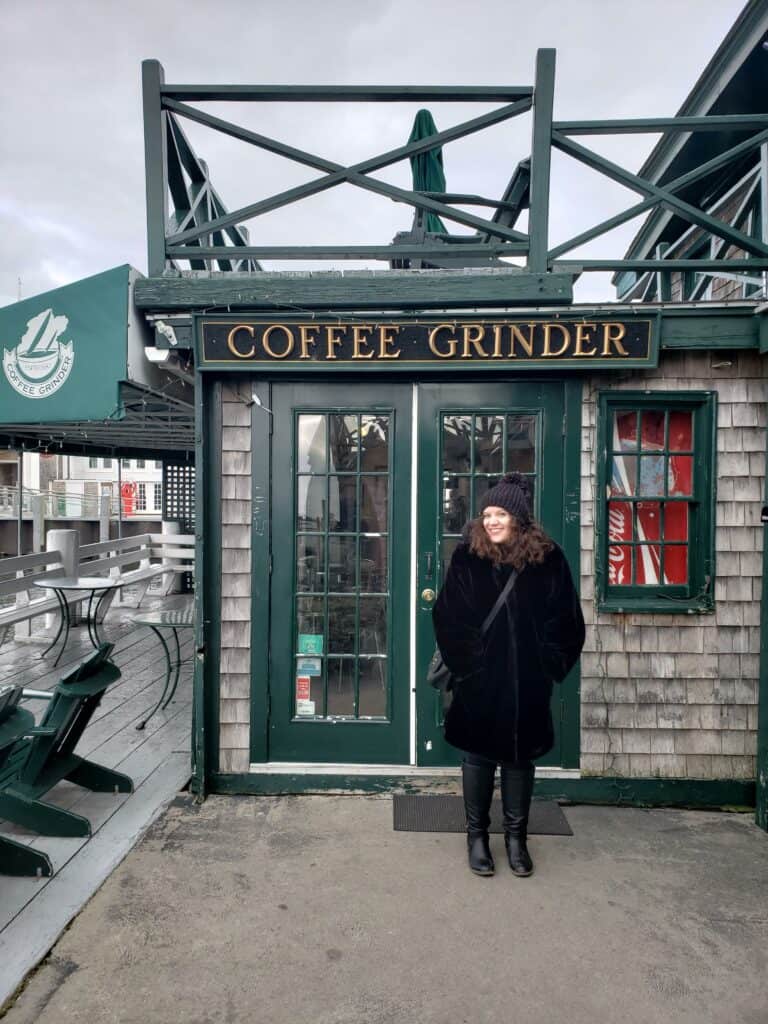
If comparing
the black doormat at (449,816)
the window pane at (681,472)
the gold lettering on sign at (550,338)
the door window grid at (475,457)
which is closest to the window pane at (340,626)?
the door window grid at (475,457)

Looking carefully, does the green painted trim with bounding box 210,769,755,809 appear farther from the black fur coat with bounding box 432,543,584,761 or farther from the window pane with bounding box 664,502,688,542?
the window pane with bounding box 664,502,688,542

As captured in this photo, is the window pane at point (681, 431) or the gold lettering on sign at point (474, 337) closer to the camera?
the gold lettering on sign at point (474, 337)

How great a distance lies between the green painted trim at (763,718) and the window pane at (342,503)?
7.67 ft

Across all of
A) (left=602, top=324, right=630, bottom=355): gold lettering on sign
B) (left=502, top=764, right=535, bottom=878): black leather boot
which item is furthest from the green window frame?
(left=502, top=764, right=535, bottom=878): black leather boot

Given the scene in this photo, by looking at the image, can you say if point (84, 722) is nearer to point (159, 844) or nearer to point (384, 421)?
point (159, 844)

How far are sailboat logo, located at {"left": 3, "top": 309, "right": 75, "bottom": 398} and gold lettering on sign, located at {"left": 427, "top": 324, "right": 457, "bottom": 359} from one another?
2.00m

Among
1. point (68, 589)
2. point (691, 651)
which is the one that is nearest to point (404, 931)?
point (691, 651)

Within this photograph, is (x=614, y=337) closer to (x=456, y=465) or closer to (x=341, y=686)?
(x=456, y=465)

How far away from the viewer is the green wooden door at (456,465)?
3.53 metres

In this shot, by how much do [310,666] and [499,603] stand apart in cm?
142

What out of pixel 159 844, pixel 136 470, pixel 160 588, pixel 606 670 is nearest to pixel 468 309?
pixel 606 670

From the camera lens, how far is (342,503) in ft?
11.8

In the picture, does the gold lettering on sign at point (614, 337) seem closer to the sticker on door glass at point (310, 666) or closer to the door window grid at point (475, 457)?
the door window grid at point (475, 457)

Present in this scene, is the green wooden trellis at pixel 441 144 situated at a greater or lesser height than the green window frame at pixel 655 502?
greater
